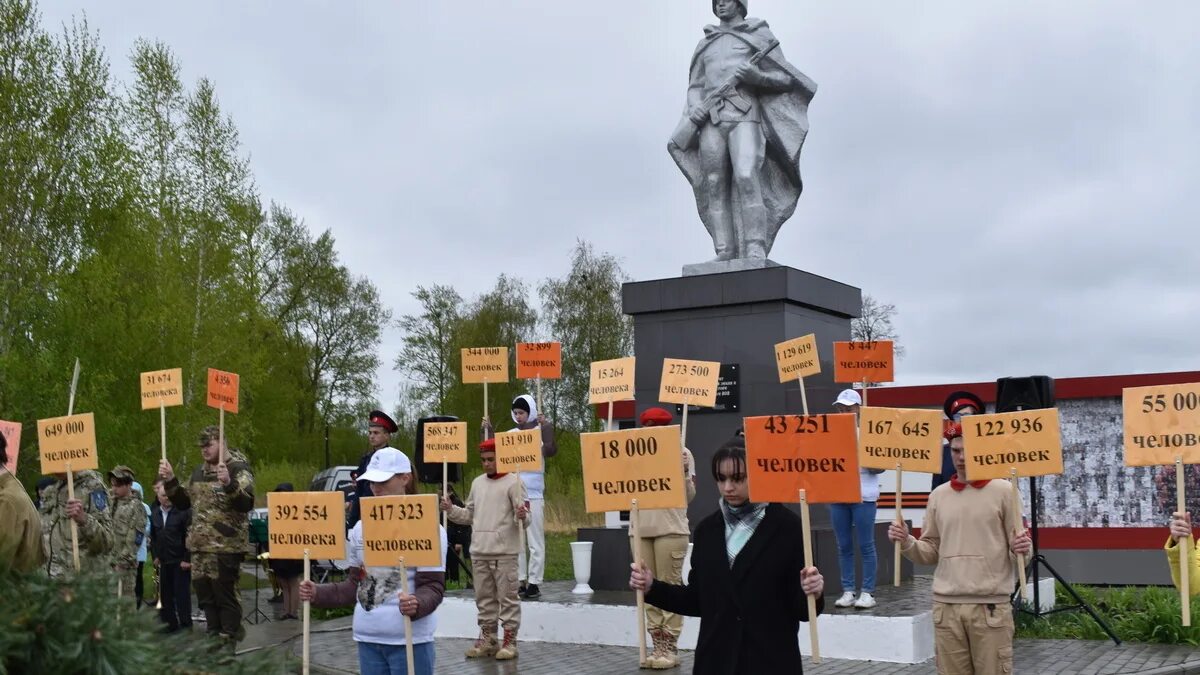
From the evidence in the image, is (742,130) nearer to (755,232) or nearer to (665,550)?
(755,232)

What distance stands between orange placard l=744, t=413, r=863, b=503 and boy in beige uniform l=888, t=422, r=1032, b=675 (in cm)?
113

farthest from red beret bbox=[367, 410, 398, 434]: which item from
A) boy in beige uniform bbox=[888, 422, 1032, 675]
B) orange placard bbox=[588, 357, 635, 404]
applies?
boy in beige uniform bbox=[888, 422, 1032, 675]

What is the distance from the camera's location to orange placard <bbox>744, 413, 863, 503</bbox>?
5309 mm

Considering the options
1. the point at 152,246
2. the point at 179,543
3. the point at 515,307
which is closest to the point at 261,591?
the point at 179,543

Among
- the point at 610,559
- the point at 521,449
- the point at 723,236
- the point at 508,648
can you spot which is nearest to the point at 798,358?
the point at 521,449

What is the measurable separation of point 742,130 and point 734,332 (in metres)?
2.39

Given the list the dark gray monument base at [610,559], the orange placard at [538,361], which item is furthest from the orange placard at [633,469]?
the orange placard at [538,361]

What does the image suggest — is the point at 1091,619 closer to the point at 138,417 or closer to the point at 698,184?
the point at 698,184

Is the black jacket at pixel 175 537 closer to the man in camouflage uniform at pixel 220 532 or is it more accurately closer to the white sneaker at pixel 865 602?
the man in camouflage uniform at pixel 220 532

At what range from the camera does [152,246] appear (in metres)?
28.6

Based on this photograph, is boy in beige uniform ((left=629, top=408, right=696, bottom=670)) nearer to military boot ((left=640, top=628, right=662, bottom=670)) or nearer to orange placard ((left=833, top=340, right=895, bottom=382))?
military boot ((left=640, top=628, right=662, bottom=670))

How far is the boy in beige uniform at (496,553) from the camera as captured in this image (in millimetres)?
10438

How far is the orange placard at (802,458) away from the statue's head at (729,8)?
925cm

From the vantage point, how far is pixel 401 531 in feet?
19.6
